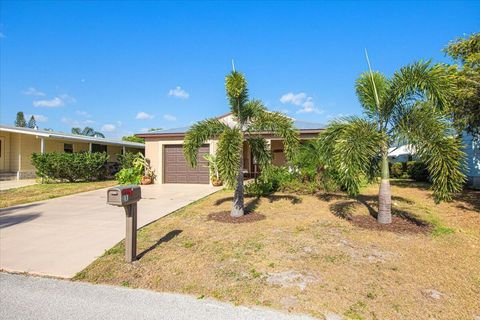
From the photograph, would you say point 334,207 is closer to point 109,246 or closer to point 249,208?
point 249,208

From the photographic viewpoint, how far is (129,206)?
442 cm

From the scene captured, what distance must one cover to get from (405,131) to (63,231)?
25.1 ft

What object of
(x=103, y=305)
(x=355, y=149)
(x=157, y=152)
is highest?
(x=157, y=152)

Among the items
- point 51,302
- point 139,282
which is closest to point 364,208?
point 139,282

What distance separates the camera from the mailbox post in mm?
4160

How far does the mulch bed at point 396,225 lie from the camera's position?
241 inches

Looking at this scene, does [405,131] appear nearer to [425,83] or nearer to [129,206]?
[425,83]

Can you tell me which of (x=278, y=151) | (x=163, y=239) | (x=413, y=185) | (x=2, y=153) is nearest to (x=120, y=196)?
(x=163, y=239)

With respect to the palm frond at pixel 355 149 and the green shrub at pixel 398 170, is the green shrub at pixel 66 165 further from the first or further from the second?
the green shrub at pixel 398 170

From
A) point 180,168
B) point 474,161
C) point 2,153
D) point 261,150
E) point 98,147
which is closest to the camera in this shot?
point 261,150

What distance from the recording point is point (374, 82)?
22.2 feet

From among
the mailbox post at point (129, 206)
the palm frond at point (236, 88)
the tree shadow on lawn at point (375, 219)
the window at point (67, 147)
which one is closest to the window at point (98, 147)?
the window at point (67, 147)

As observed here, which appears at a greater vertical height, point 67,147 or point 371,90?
point 371,90

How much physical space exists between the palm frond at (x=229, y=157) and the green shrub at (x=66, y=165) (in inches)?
514
